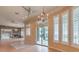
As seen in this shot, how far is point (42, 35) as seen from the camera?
2215mm

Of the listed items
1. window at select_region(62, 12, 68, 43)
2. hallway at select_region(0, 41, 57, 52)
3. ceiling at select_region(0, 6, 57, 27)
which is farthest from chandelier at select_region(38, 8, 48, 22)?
hallway at select_region(0, 41, 57, 52)

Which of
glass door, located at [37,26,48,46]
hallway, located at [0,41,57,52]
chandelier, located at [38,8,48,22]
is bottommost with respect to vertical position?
hallway, located at [0,41,57,52]

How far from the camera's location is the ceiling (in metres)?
2.12

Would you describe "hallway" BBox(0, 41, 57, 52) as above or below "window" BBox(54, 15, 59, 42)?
below

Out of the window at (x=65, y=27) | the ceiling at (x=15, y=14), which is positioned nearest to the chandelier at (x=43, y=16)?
the ceiling at (x=15, y=14)

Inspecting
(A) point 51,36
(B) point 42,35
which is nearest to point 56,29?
(A) point 51,36

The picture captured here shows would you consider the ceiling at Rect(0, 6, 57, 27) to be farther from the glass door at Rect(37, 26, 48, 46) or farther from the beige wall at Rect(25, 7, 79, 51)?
the glass door at Rect(37, 26, 48, 46)

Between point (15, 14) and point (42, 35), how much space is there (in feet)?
2.36

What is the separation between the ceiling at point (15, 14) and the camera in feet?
6.97

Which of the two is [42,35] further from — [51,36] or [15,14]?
[15,14]

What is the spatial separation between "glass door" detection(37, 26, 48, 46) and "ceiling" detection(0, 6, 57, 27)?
350 millimetres
